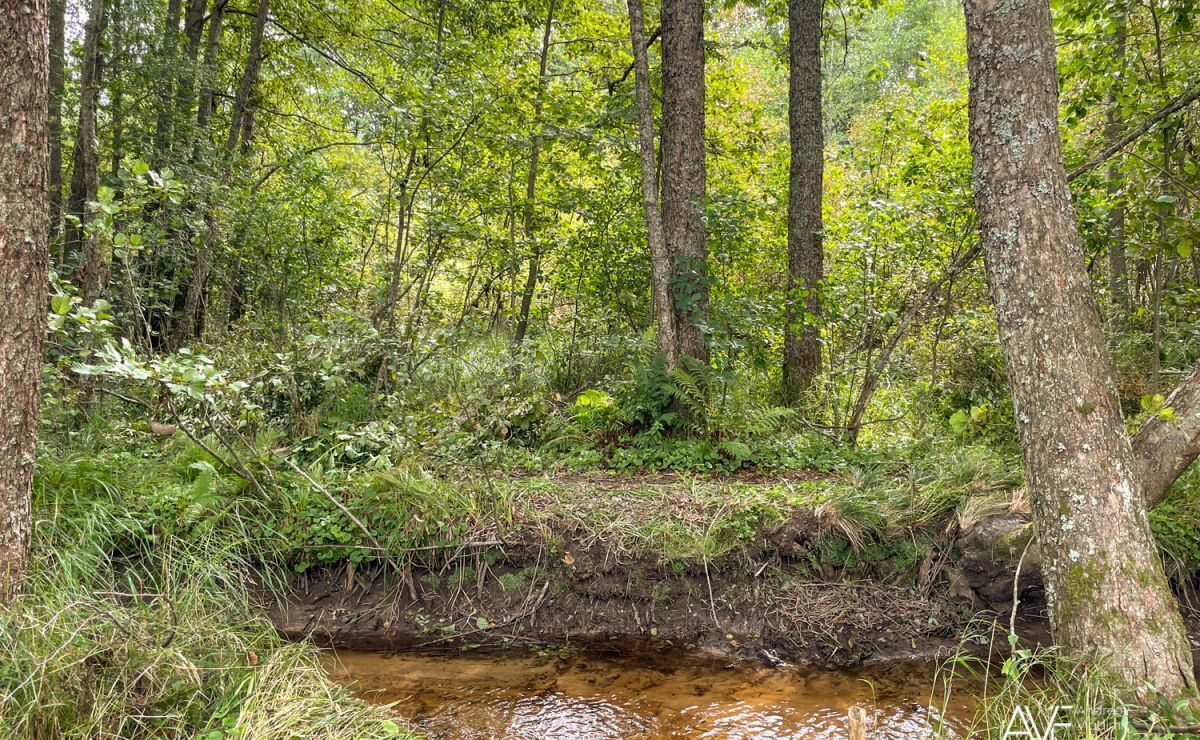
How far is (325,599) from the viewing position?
15.7ft

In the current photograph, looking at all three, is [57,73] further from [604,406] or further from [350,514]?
[604,406]

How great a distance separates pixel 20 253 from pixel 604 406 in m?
4.72

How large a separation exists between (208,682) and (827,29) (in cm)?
968

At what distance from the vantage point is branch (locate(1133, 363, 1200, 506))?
3.23 metres

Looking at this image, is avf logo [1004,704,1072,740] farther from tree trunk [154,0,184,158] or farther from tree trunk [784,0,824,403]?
tree trunk [154,0,184,158]

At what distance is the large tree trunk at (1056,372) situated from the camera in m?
2.94

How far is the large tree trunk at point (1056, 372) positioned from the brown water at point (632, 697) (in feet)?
3.36

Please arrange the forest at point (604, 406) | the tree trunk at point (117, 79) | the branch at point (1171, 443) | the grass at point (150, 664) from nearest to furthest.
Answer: the grass at point (150, 664), the forest at point (604, 406), the branch at point (1171, 443), the tree trunk at point (117, 79)

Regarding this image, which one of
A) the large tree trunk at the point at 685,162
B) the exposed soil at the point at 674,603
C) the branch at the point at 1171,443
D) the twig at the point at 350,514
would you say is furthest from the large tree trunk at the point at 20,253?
the branch at the point at 1171,443

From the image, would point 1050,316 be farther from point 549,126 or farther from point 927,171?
point 549,126

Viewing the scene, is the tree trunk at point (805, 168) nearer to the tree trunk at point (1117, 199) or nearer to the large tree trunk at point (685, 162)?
the large tree trunk at point (685, 162)

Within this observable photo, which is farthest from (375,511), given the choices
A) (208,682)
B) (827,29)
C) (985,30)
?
(827,29)

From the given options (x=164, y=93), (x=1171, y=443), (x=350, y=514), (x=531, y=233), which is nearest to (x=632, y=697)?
(x=350, y=514)

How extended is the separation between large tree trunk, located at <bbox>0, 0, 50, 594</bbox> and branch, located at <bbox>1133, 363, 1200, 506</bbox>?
5.23 m
